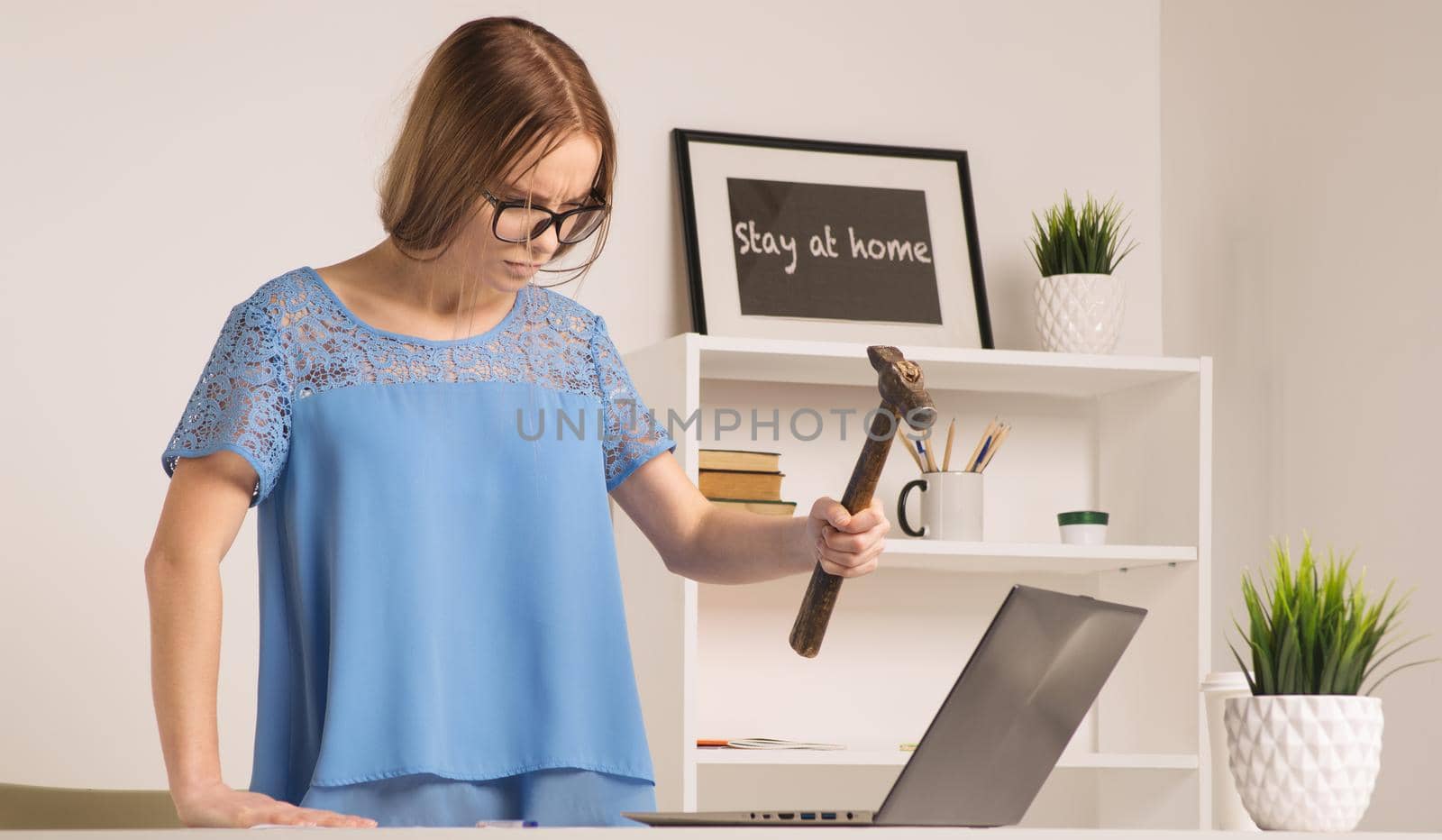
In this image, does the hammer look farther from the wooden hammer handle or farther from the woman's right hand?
the woman's right hand

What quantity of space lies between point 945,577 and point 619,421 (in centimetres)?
171

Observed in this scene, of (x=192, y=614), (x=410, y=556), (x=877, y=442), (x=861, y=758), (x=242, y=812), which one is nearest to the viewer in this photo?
(x=242, y=812)

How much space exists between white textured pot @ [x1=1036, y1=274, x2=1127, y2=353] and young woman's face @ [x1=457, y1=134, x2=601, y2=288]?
173 centimetres

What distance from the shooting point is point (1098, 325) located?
3.06 m

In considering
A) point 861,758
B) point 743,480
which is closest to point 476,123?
point 743,480

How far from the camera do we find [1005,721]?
3.73 ft

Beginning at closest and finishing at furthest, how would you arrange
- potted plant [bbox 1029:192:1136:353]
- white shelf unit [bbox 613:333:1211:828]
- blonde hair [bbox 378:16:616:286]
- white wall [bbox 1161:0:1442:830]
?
blonde hair [bbox 378:16:616:286] < white wall [bbox 1161:0:1442:830] < white shelf unit [bbox 613:333:1211:828] < potted plant [bbox 1029:192:1136:353]

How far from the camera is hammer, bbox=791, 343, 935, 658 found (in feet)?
3.78

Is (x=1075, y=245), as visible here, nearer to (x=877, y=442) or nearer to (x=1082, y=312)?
(x=1082, y=312)

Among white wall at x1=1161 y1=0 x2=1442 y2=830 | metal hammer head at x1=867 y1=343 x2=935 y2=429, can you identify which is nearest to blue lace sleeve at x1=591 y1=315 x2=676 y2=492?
metal hammer head at x1=867 y1=343 x2=935 y2=429

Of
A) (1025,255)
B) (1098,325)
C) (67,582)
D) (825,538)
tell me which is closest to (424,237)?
(825,538)

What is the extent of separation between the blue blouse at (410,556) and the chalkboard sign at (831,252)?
5.27 ft

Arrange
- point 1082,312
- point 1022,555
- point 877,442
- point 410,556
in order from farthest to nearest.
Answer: point 1082,312, point 1022,555, point 410,556, point 877,442

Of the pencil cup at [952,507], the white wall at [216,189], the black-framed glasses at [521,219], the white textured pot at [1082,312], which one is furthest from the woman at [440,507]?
the white textured pot at [1082,312]
